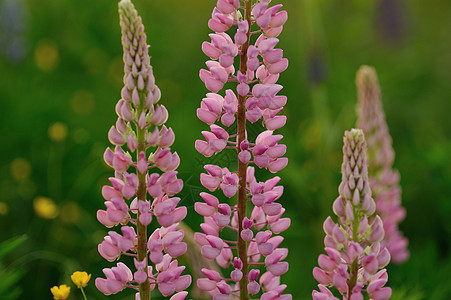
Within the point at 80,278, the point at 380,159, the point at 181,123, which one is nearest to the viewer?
the point at 80,278

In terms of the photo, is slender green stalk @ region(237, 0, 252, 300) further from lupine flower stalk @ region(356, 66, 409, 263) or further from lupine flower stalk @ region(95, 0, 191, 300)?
lupine flower stalk @ region(356, 66, 409, 263)

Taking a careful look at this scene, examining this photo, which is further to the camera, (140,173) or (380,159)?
(380,159)

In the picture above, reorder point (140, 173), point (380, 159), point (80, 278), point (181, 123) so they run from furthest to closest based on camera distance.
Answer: point (181, 123) < point (380, 159) < point (80, 278) < point (140, 173)

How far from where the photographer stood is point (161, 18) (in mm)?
4727

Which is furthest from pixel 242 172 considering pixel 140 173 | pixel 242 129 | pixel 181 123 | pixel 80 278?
pixel 181 123

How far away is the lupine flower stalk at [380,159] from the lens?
194cm

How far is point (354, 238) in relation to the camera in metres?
1.05

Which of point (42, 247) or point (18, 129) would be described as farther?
point (18, 129)

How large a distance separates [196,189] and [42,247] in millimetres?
1548

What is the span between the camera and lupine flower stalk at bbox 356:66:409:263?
194 centimetres

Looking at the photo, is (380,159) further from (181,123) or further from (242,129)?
(181,123)

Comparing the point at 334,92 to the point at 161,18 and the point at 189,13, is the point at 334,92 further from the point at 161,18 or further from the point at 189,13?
the point at 189,13

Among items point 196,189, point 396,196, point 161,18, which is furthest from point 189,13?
point 196,189

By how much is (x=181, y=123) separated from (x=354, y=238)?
2.19 meters
